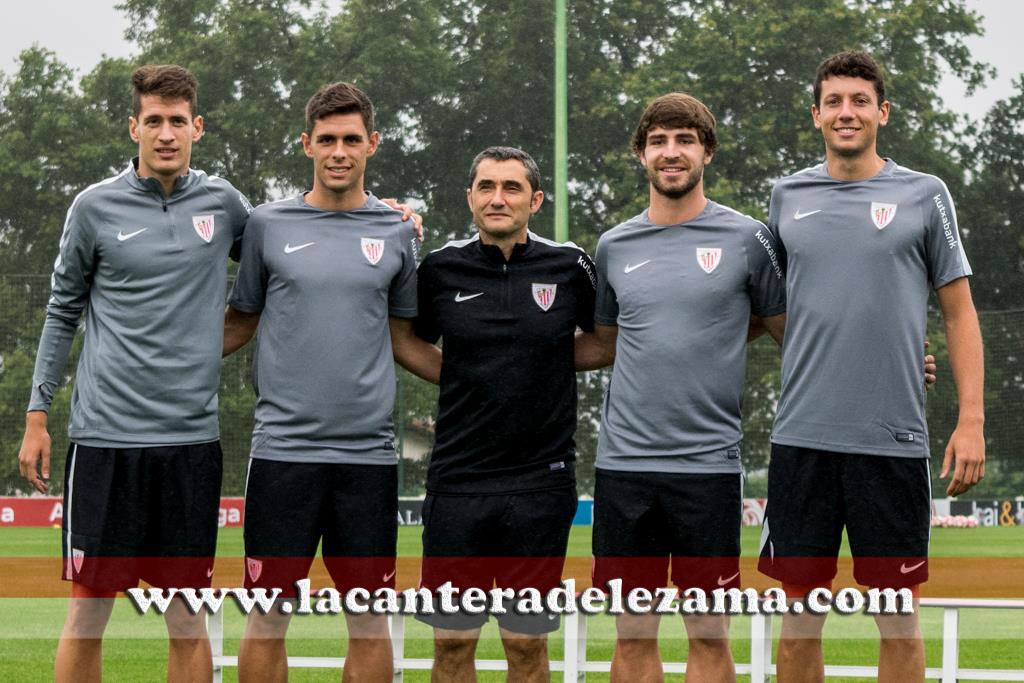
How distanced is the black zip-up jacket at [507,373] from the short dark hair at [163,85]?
102 centimetres

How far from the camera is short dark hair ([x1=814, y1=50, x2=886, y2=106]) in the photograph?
445 cm

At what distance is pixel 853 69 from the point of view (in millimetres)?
4449

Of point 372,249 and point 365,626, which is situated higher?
point 372,249

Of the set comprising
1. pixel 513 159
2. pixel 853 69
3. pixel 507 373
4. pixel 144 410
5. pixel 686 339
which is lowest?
pixel 144 410

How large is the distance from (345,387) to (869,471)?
161 cm

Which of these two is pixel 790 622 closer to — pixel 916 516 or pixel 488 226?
pixel 916 516

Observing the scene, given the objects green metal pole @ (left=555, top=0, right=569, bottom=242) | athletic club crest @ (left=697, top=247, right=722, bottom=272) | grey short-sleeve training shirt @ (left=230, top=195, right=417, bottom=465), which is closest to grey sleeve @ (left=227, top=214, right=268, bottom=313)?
grey short-sleeve training shirt @ (left=230, top=195, right=417, bottom=465)

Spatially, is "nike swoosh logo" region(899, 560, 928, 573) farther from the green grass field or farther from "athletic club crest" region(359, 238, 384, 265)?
the green grass field

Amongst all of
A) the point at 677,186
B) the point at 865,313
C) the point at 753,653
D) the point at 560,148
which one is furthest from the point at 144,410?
the point at 560,148

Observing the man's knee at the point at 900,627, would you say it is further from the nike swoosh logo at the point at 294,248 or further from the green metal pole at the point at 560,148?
the green metal pole at the point at 560,148

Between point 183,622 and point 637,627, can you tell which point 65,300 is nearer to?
point 183,622

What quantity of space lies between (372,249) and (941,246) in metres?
1.76

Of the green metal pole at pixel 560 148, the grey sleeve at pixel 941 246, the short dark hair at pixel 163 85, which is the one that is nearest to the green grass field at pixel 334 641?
the short dark hair at pixel 163 85

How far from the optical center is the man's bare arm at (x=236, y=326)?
4804mm
